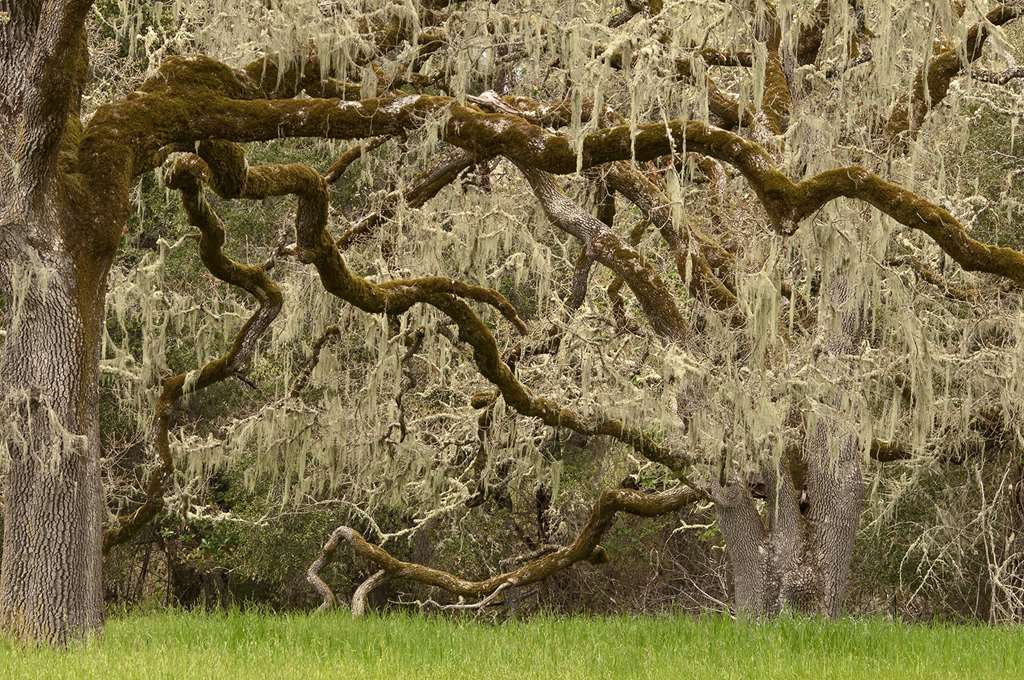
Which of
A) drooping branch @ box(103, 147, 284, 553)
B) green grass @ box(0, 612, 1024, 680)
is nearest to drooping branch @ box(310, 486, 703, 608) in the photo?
drooping branch @ box(103, 147, 284, 553)

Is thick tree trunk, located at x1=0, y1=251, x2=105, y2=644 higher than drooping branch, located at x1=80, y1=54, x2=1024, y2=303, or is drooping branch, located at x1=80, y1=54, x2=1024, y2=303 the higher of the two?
drooping branch, located at x1=80, y1=54, x2=1024, y2=303

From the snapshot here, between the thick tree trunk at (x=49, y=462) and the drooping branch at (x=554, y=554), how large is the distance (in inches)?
169

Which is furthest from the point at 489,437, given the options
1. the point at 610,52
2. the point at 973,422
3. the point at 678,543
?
the point at 678,543

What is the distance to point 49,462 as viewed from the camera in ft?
22.6

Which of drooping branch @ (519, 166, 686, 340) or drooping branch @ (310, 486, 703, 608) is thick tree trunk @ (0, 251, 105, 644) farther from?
drooping branch @ (310, 486, 703, 608)

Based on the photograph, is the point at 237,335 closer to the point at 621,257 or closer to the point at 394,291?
the point at 394,291

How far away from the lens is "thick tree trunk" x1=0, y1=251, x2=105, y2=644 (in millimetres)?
6879

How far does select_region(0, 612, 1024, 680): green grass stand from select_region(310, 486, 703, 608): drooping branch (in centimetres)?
231

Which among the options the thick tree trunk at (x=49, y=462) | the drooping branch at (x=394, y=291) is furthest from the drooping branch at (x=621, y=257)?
the thick tree trunk at (x=49, y=462)

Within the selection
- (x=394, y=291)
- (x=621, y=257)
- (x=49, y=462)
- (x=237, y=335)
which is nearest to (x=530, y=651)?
(x=394, y=291)

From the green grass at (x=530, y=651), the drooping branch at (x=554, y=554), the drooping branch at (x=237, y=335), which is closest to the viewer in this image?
the green grass at (x=530, y=651)

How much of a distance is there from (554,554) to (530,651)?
4.46m

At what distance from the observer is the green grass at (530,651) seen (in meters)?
6.40

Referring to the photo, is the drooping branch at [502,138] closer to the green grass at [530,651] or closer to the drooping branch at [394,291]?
the drooping branch at [394,291]
